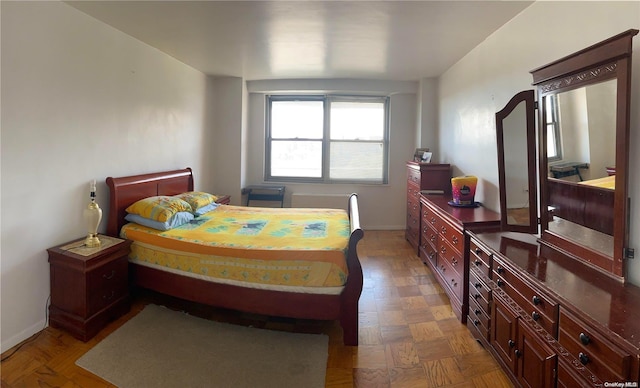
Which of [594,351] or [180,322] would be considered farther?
[180,322]

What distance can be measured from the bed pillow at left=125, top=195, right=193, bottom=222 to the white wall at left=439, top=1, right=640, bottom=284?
A: 3.05 meters

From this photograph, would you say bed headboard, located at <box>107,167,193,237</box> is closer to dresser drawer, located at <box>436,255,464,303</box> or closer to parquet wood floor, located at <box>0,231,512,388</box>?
parquet wood floor, located at <box>0,231,512,388</box>

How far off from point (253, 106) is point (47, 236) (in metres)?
3.54

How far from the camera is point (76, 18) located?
2436 mm

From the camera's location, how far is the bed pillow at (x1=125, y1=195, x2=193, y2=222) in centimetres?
274

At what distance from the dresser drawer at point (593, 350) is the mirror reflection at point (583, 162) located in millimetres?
513

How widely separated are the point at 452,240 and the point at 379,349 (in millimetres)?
1165

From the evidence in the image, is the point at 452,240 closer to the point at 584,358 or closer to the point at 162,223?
the point at 584,358

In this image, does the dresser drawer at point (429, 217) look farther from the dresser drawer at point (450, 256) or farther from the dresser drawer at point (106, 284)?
the dresser drawer at point (106, 284)

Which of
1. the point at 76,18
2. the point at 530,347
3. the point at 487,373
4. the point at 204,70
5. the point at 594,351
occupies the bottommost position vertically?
the point at 487,373

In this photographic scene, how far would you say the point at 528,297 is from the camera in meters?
1.57

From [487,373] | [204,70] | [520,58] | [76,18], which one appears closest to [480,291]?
[487,373]

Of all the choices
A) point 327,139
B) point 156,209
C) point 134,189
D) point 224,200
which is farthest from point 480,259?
point 327,139

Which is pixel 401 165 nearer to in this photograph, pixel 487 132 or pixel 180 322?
pixel 487 132
